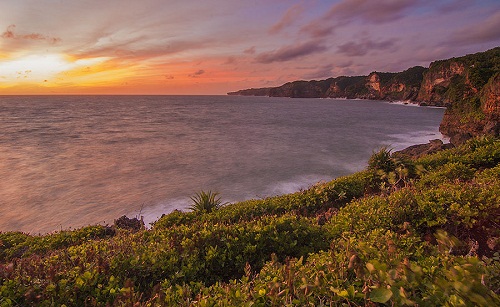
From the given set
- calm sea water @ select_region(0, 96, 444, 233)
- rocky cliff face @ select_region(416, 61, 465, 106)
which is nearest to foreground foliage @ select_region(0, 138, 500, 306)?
calm sea water @ select_region(0, 96, 444, 233)

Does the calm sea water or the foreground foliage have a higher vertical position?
the foreground foliage

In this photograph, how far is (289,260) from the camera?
4242 millimetres

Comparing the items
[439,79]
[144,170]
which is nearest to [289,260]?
[144,170]

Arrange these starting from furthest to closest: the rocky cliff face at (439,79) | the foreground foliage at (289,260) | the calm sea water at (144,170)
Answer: the rocky cliff face at (439,79) → the calm sea water at (144,170) → the foreground foliage at (289,260)

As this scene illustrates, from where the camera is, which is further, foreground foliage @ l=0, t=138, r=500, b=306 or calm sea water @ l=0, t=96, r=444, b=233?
calm sea water @ l=0, t=96, r=444, b=233

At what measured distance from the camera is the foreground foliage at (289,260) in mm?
2514

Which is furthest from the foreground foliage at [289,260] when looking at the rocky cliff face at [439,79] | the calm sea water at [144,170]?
the rocky cliff face at [439,79]

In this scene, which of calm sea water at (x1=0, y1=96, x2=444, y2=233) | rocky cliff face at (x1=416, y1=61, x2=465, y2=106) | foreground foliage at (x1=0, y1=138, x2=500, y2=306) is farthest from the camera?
rocky cliff face at (x1=416, y1=61, x2=465, y2=106)

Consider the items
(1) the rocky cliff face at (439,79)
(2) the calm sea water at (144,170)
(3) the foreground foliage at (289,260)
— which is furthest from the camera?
(1) the rocky cliff face at (439,79)

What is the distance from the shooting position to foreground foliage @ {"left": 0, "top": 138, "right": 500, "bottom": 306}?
8.25 ft

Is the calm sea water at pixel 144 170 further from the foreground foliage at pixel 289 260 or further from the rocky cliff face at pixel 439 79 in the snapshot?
the rocky cliff face at pixel 439 79

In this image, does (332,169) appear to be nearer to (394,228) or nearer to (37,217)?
(394,228)

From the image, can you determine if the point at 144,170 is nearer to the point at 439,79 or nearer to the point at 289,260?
the point at 289,260

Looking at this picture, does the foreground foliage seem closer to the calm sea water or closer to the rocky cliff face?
the calm sea water
